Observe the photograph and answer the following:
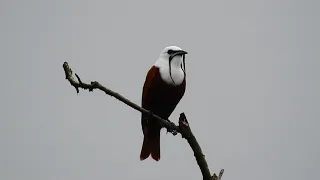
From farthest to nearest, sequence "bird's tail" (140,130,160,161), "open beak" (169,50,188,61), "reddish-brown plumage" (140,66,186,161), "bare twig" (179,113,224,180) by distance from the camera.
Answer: "bird's tail" (140,130,160,161) → "reddish-brown plumage" (140,66,186,161) → "open beak" (169,50,188,61) → "bare twig" (179,113,224,180)

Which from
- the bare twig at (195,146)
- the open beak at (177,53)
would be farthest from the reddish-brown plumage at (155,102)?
the bare twig at (195,146)

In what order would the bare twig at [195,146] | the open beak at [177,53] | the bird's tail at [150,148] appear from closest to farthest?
the bare twig at [195,146]
the open beak at [177,53]
the bird's tail at [150,148]

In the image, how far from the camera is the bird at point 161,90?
6.27 metres

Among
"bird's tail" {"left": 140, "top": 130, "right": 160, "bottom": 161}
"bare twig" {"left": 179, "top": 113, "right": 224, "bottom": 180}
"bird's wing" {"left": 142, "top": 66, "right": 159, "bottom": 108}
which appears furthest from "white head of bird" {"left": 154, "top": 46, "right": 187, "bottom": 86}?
"bare twig" {"left": 179, "top": 113, "right": 224, "bottom": 180}

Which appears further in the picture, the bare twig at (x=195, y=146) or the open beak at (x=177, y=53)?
the open beak at (x=177, y=53)

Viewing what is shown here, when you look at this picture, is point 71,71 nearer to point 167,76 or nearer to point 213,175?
point 213,175

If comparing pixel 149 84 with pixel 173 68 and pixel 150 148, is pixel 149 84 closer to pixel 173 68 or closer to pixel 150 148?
pixel 173 68

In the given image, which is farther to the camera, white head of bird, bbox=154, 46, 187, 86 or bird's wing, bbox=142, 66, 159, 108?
bird's wing, bbox=142, 66, 159, 108

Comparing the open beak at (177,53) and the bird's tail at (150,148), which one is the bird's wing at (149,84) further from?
the bird's tail at (150,148)

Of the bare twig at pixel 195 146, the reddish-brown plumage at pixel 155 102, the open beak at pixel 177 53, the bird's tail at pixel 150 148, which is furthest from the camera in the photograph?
the bird's tail at pixel 150 148

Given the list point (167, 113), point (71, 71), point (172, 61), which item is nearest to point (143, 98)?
point (167, 113)

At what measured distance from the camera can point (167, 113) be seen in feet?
22.4

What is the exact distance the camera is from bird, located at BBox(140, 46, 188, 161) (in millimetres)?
6266

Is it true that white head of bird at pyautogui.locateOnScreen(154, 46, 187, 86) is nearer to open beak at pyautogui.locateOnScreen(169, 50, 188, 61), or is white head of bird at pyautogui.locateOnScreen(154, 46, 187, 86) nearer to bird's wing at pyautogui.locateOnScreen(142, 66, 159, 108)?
open beak at pyautogui.locateOnScreen(169, 50, 188, 61)
